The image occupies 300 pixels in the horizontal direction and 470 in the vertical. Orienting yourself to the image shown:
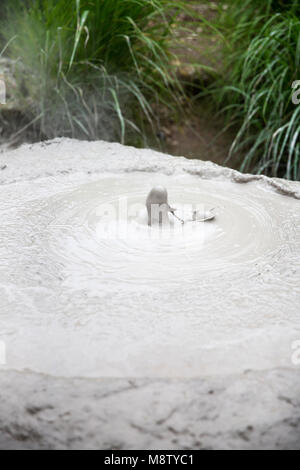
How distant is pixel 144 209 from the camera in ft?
5.03

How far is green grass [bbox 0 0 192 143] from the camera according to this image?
7.80 feet

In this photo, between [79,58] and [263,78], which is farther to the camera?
[263,78]

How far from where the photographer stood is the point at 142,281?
1153mm

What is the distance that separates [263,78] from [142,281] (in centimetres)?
213

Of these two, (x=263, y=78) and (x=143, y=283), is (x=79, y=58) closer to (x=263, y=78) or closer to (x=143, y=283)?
(x=263, y=78)

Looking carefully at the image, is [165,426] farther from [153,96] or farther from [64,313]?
[153,96]

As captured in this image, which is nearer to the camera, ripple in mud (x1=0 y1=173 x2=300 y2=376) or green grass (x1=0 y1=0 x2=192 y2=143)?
ripple in mud (x1=0 y1=173 x2=300 y2=376)

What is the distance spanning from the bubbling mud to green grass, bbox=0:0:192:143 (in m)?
0.90

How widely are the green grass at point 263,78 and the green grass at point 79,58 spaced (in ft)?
1.49

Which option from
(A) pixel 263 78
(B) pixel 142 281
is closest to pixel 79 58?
(A) pixel 263 78

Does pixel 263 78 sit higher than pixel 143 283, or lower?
higher

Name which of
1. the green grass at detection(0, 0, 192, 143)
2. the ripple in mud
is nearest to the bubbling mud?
the ripple in mud

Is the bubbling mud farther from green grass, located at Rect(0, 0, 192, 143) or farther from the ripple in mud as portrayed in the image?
green grass, located at Rect(0, 0, 192, 143)
